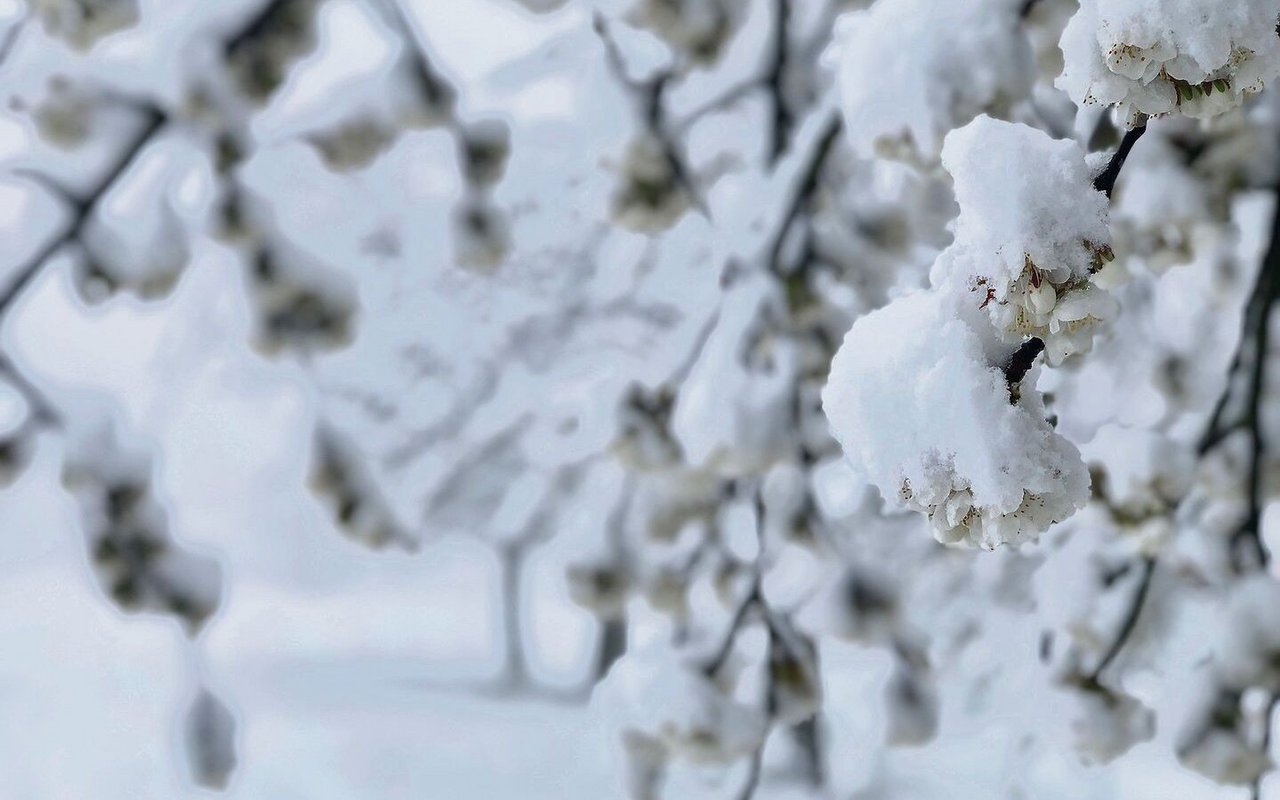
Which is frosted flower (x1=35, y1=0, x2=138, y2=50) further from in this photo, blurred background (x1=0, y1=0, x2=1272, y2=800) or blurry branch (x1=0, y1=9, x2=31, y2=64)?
blurry branch (x1=0, y1=9, x2=31, y2=64)

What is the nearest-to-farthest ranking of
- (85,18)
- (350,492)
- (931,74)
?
(931,74) < (85,18) < (350,492)

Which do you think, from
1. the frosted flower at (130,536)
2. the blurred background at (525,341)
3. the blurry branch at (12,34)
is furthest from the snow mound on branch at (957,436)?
Result: the blurry branch at (12,34)

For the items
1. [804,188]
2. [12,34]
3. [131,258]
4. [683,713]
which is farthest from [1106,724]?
[12,34]

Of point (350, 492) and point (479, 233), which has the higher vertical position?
point (479, 233)

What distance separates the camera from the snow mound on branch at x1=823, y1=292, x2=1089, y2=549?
364mm

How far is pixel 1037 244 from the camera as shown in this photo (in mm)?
346

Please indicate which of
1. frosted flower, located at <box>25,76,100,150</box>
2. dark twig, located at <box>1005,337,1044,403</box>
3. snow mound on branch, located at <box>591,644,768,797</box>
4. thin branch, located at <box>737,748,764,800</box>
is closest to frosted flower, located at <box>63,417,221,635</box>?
frosted flower, located at <box>25,76,100,150</box>

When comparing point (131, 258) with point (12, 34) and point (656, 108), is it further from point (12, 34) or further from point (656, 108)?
point (656, 108)

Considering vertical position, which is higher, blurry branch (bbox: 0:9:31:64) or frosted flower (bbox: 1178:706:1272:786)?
blurry branch (bbox: 0:9:31:64)

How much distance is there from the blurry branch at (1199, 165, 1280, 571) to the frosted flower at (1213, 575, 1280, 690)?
0.09ft

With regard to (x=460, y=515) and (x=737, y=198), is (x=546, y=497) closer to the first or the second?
(x=460, y=515)

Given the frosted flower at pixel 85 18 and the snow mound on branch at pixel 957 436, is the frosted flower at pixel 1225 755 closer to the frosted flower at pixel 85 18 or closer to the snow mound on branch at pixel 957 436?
the snow mound on branch at pixel 957 436

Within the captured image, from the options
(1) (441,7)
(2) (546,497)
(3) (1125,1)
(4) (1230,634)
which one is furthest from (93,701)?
(3) (1125,1)

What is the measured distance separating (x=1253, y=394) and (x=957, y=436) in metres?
0.56
